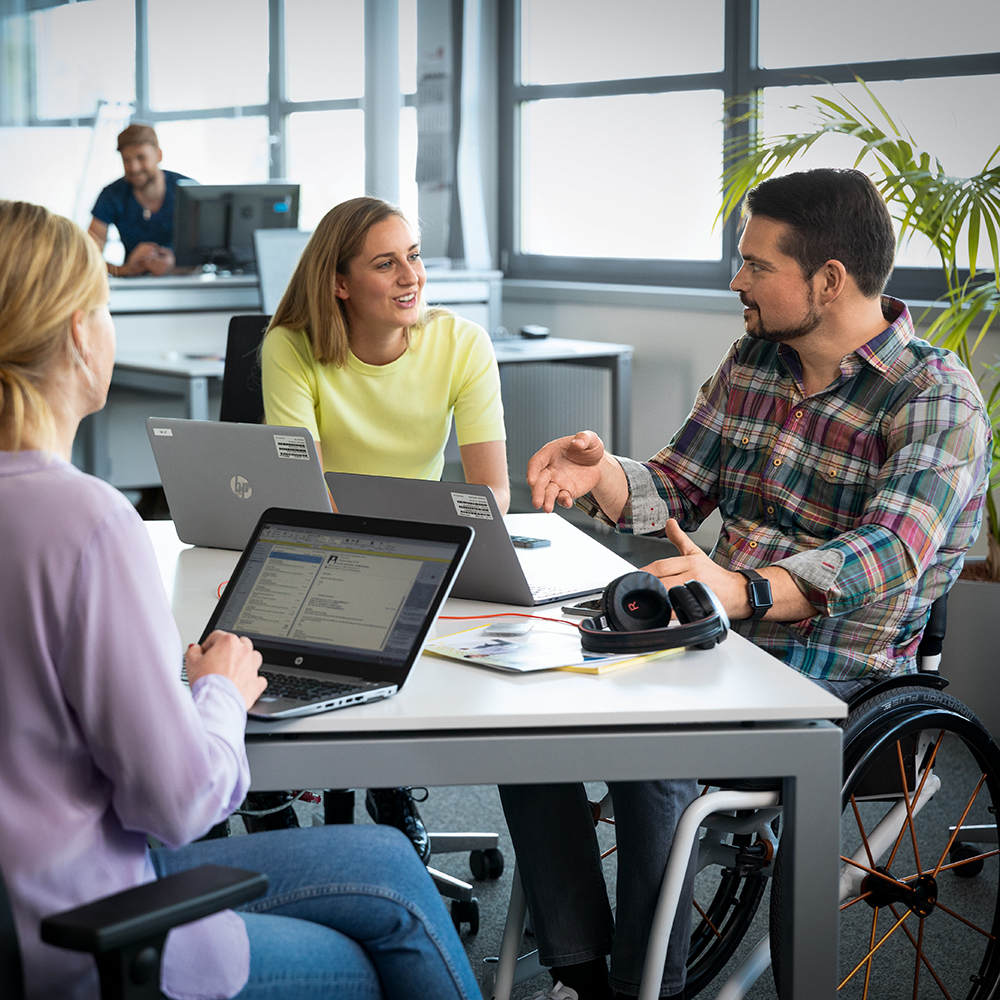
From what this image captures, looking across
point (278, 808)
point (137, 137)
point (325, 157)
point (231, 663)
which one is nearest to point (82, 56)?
point (325, 157)

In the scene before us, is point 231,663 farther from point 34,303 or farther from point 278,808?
point 278,808

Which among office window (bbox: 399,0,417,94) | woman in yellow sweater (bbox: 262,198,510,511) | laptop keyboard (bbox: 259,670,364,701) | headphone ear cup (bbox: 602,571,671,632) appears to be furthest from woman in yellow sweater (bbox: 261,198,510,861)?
office window (bbox: 399,0,417,94)

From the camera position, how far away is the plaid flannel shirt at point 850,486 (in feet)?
5.57

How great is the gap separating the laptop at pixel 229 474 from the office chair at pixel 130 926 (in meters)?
0.93

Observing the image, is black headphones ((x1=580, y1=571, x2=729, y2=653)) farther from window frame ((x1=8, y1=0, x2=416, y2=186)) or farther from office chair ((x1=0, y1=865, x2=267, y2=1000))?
window frame ((x1=8, y1=0, x2=416, y2=186))

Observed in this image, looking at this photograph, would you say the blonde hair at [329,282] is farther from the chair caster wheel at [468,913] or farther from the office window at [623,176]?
the office window at [623,176]

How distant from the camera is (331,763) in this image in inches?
47.9

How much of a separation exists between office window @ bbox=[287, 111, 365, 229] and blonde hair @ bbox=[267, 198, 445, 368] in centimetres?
383

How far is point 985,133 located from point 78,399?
12.2ft

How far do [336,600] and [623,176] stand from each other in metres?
4.38

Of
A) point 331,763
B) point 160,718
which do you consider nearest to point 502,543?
point 331,763

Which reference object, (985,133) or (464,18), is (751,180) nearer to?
(985,133)

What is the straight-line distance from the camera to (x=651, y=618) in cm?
146

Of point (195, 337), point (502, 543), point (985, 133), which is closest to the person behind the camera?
point (502, 543)
